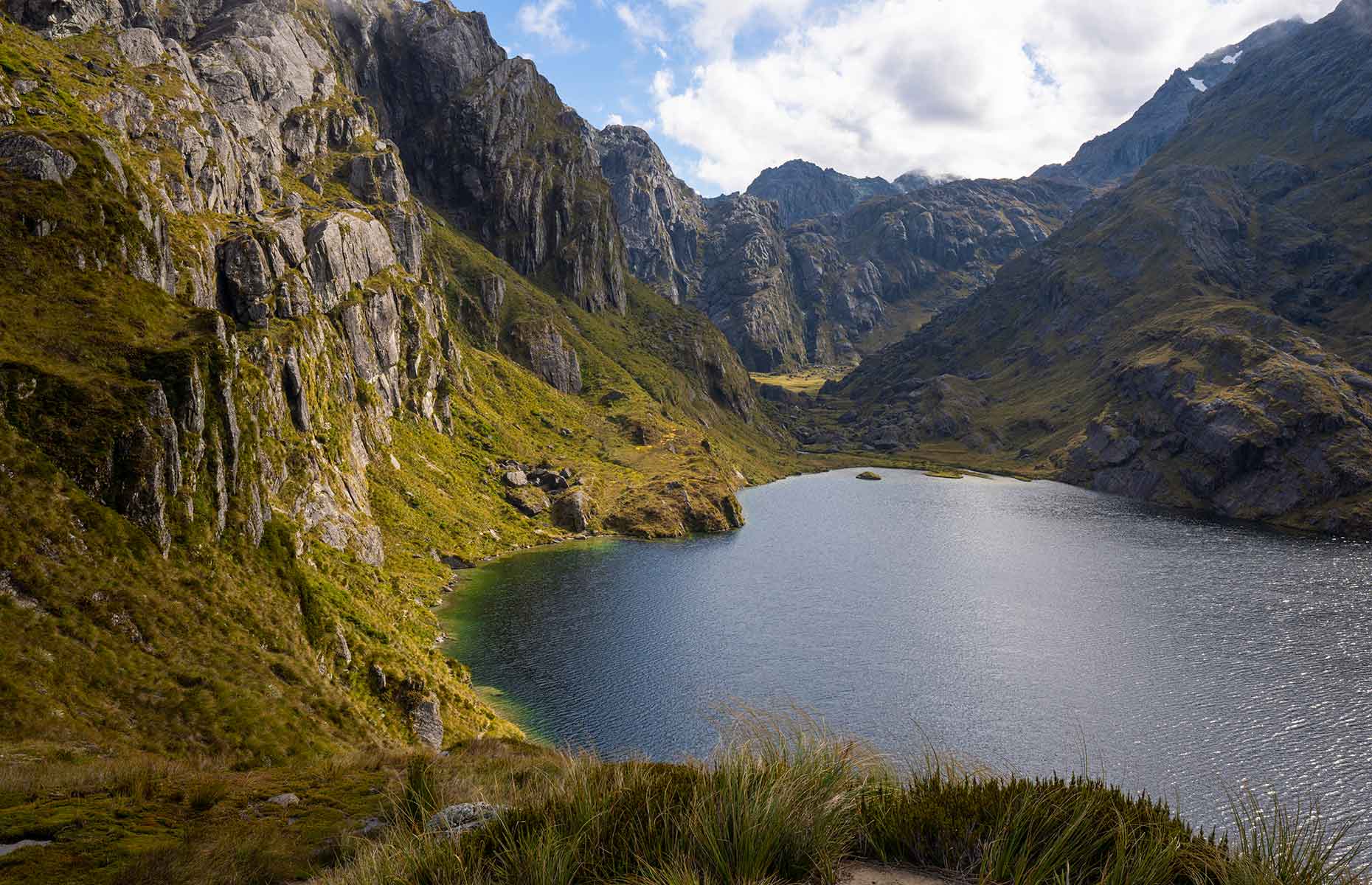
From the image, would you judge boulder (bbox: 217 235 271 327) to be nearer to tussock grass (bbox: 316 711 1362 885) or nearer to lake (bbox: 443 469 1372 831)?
lake (bbox: 443 469 1372 831)

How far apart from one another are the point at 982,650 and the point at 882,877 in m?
82.6

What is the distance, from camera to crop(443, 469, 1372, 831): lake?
189ft

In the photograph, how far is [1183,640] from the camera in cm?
8188

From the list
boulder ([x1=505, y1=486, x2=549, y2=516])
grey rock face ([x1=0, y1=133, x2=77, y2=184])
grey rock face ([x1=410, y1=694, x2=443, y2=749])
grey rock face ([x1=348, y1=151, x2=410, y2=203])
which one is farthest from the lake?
grey rock face ([x1=348, y1=151, x2=410, y2=203])

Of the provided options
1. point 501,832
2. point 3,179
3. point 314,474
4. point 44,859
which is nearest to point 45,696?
point 44,859

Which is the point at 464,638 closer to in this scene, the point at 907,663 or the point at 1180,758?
the point at 907,663

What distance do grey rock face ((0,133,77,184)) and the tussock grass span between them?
234 feet

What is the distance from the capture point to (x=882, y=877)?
850 cm

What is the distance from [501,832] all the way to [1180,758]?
6706 centimetres

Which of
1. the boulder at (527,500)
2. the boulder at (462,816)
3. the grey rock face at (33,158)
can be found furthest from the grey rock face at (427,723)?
the boulder at (527,500)

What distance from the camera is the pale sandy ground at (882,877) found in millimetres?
8336

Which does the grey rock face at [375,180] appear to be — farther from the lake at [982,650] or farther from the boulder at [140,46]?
the lake at [982,650]

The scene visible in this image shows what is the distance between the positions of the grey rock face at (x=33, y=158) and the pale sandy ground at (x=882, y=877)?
247 feet

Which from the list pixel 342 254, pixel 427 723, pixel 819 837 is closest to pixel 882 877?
pixel 819 837
